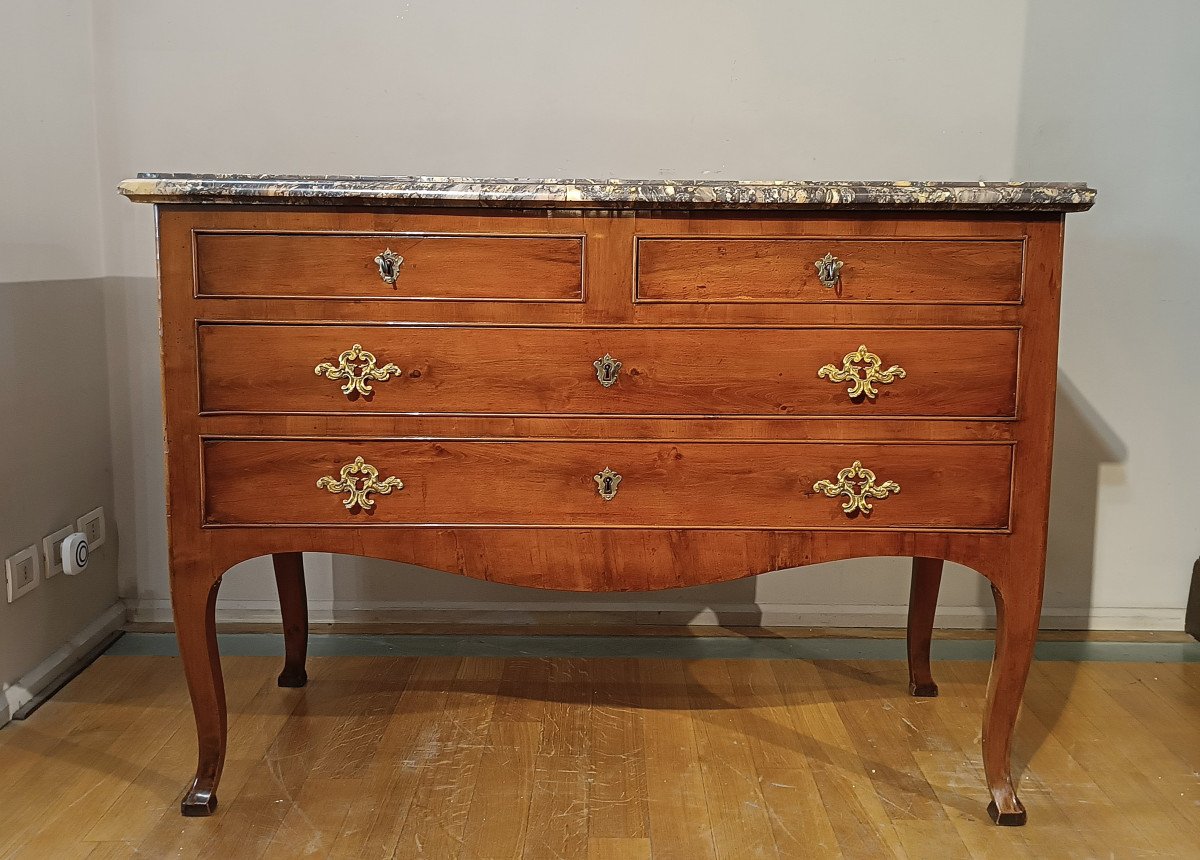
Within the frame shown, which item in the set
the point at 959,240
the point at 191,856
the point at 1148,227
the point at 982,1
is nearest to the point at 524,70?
the point at 982,1

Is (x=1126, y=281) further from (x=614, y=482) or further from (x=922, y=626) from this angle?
(x=614, y=482)

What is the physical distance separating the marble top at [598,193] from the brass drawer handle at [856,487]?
1.32ft

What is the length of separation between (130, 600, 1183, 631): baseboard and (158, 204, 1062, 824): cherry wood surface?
89 cm

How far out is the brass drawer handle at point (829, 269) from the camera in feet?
4.99

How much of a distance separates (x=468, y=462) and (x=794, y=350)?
524mm

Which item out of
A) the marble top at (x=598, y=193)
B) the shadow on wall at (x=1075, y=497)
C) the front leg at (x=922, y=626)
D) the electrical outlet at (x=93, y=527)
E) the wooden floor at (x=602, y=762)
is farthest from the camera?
the shadow on wall at (x=1075, y=497)

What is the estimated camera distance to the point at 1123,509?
2492 millimetres

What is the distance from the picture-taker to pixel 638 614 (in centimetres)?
252

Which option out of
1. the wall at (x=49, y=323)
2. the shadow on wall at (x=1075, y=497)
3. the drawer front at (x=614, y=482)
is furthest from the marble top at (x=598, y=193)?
the shadow on wall at (x=1075, y=497)

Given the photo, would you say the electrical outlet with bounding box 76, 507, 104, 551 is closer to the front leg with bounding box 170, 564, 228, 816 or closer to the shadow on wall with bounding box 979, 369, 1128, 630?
the front leg with bounding box 170, 564, 228, 816

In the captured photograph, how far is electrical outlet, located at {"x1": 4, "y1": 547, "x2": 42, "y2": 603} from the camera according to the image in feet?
6.57

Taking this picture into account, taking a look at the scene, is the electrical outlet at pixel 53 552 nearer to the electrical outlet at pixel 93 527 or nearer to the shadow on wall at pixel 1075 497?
the electrical outlet at pixel 93 527

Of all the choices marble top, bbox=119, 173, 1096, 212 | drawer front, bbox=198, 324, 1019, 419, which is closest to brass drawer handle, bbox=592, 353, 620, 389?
drawer front, bbox=198, 324, 1019, 419

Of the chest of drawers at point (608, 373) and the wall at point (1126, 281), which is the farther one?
the wall at point (1126, 281)
